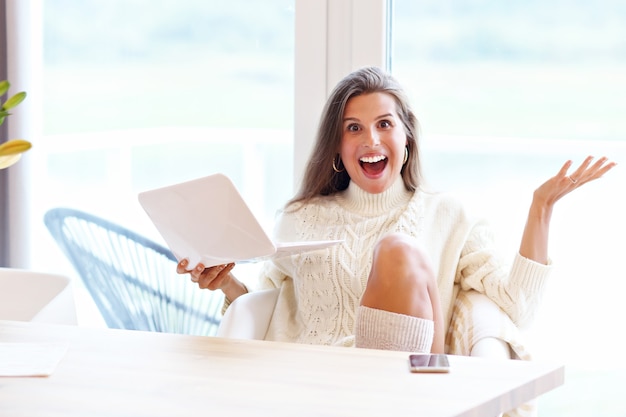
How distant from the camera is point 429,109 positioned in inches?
111

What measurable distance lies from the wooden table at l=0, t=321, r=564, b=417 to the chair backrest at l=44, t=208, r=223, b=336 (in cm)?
146

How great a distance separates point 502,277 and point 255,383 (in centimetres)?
116

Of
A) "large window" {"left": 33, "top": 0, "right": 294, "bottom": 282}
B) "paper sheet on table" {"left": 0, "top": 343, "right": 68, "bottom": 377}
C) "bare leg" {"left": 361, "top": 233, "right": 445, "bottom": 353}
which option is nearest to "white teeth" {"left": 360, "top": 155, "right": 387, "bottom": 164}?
"bare leg" {"left": 361, "top": 233, "right": 445, "bottom": 353}

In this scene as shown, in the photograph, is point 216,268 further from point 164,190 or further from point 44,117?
point 44,117

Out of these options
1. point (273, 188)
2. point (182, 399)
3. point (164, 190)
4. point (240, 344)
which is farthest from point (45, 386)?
point (273, 188)

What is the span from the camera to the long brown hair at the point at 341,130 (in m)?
2.54

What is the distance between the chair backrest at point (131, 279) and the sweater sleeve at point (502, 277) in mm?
935

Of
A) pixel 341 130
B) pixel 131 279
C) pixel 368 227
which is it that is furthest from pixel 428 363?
pixel 131 279

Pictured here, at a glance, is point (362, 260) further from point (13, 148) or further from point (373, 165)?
point (13, 148)

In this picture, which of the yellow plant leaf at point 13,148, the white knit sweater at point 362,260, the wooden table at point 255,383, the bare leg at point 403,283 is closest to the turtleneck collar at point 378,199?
the white knit sweater at point 362,260

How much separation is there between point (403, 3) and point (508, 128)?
48cm

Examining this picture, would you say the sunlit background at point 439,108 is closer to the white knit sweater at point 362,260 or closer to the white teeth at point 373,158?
the white knit sweater at point 362,260

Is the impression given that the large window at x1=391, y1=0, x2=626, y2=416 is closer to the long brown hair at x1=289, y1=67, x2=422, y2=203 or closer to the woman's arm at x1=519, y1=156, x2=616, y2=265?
the long brown hair at x1=289, y1=67, x2=422, y2=203

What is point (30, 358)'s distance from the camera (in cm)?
147
